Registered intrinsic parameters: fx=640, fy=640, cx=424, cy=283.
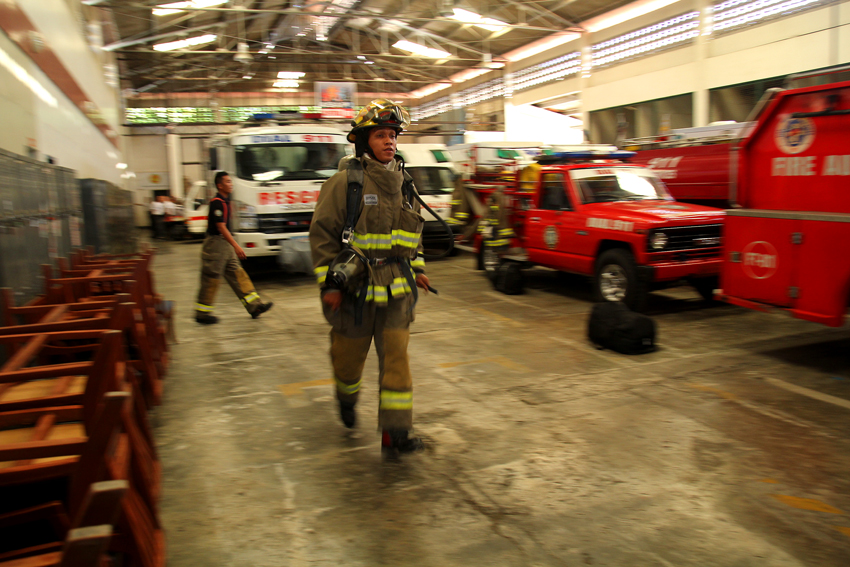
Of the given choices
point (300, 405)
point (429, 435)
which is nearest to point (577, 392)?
point (429, 435)

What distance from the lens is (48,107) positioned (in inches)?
394

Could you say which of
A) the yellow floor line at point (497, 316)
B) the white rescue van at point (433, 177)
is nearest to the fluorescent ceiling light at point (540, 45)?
the white rescue van at point (433, 177)

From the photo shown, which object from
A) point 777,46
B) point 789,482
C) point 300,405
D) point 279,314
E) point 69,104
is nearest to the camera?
point 789,482

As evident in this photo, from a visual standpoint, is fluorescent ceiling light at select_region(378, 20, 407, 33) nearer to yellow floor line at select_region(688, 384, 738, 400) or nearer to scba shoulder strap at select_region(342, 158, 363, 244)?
yellow floor line at select_region(688, 384, 738, 400)

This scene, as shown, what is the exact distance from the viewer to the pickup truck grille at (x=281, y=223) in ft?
36.0

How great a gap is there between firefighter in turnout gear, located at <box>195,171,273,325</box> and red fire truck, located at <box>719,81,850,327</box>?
5623 mm

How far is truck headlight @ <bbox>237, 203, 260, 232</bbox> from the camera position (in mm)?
10969

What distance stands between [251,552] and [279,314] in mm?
6073

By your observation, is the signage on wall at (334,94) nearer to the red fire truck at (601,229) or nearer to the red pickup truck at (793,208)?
the red fire truck at (601,229)

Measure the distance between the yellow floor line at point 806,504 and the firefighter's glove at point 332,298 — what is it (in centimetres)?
263

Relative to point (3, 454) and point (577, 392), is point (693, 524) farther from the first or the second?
point (3, 454)

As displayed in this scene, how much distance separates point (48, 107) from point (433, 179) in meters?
7.77

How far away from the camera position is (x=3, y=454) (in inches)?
86.4

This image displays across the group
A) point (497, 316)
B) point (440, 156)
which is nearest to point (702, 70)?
point (440, 156)
